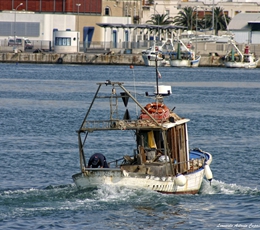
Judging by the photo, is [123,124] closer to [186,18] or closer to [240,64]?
[240,64]

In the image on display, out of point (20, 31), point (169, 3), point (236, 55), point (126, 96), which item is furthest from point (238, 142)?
point (169, 3)

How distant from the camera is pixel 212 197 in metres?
27.7

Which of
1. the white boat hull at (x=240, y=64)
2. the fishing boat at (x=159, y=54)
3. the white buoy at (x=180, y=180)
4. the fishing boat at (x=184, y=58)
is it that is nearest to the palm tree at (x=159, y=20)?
the fishing boat at (x=159, y=54)

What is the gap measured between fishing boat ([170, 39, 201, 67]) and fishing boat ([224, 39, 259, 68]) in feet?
16.2

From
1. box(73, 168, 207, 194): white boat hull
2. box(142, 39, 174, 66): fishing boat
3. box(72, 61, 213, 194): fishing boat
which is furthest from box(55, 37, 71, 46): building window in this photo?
box(73, 168, 207, 194): white boat hull

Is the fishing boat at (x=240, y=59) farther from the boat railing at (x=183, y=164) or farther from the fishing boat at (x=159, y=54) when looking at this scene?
the boat railing at (x=183, y=164)

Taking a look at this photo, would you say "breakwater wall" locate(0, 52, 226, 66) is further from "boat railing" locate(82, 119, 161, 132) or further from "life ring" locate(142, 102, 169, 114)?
"boat railing" locate(82, 119, 161, 132)

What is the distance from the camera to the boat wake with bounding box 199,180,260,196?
93.4 ft

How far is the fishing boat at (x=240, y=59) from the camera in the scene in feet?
430

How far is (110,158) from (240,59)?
98.5 metres

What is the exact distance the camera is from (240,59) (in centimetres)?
13212

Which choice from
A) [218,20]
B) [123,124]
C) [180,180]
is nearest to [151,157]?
[180,180]

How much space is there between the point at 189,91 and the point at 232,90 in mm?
6697

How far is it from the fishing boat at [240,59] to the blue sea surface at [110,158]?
5511 cm
